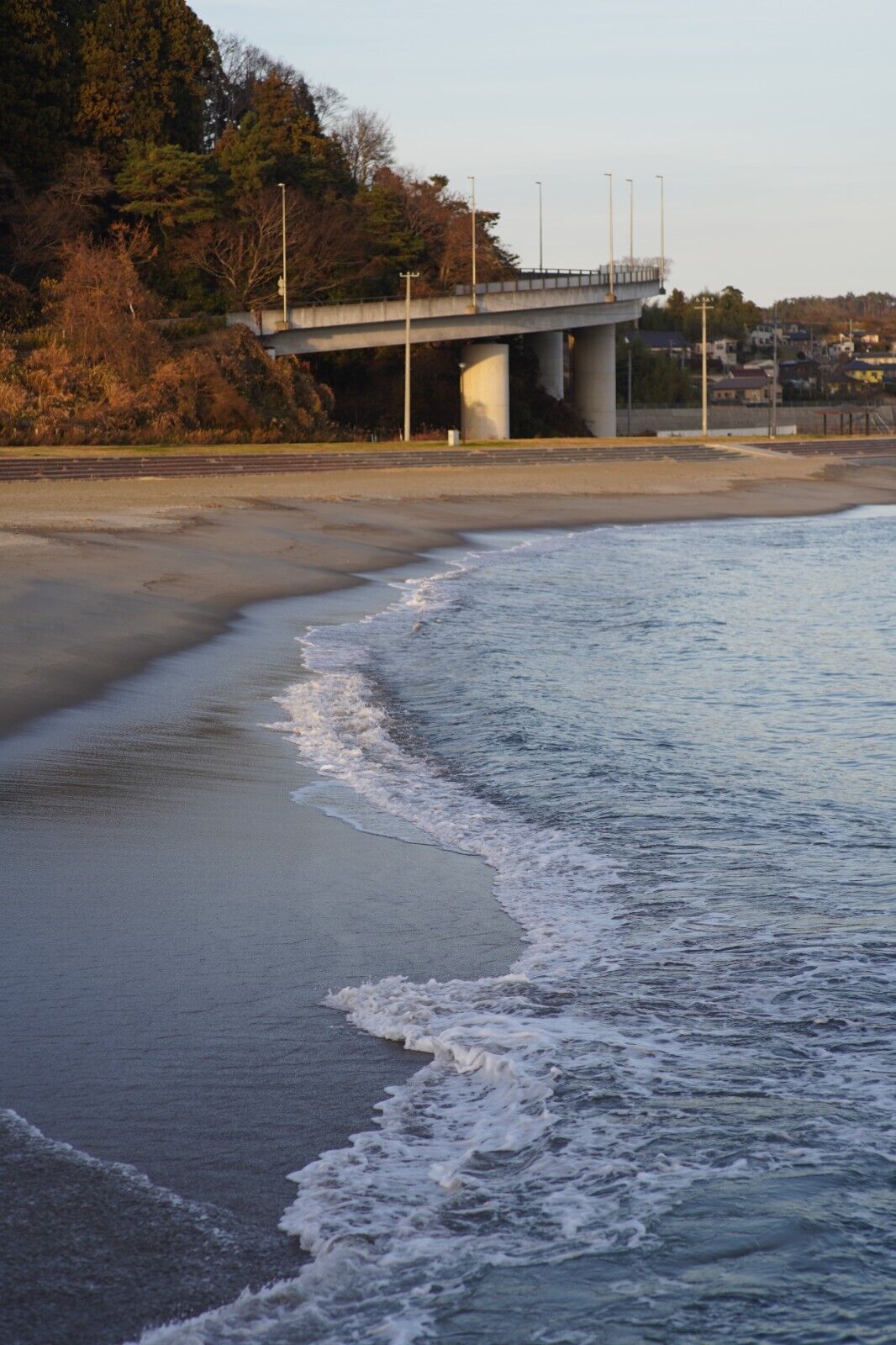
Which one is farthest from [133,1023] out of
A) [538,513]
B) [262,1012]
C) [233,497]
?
[538,513]

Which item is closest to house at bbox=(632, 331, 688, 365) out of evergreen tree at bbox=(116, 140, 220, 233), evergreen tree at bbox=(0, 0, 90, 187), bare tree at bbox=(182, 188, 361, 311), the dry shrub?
bare tree at bbox=(182, 188, 361, 311)

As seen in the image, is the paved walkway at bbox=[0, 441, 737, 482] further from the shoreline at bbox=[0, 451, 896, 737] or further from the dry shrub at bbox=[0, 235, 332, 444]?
the dry shrub at bbox=[0, 235, 332, 444]

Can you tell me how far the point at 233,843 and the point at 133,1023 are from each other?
240 centimetres

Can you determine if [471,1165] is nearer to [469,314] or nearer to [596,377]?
[469,314]

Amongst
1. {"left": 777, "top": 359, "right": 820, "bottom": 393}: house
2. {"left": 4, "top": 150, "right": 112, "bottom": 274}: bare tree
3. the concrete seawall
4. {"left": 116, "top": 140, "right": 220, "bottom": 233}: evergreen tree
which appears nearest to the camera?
{"left": 4, "top": 150, "right": 112, "bottom": 274}: bare tree

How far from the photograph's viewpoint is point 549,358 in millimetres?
70812

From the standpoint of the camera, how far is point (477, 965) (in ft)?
18.4

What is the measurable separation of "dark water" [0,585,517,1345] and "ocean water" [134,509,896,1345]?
0.53 feet

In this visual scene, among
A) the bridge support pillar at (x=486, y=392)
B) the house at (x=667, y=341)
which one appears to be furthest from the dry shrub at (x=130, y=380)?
the house at (x=667, y=341)

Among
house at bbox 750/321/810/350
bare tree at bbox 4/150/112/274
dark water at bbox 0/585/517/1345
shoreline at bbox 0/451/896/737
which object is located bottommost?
dark water at bbox 0/585/517/1345

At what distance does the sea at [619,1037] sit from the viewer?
3.38 metres

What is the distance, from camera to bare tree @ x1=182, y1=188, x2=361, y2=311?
197ft

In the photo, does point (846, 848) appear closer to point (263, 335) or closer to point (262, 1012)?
point (262, 1012)

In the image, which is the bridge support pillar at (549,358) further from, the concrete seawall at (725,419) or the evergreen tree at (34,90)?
the evergreen tree at (34,90)
